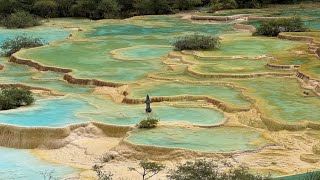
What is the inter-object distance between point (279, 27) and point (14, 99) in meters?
16.2

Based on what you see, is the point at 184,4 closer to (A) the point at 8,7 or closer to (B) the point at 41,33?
(A) the point at 8,7

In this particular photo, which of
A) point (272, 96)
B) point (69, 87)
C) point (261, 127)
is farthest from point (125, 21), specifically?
point (261, 127)

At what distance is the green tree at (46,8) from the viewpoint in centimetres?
4212

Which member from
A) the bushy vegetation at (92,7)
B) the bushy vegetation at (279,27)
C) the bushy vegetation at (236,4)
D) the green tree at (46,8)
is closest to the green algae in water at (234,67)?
the bushy vegetation at (279,27)

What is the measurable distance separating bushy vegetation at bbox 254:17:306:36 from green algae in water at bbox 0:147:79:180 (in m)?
17.4

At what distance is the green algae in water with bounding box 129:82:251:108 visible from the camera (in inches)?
680

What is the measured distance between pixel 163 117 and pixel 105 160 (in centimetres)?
271

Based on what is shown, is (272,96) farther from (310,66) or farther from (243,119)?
(310,66)

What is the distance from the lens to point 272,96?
56.4 ft

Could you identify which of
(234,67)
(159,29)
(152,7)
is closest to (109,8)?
(152,7)

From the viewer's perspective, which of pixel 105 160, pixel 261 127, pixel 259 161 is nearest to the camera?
pixel 259 161

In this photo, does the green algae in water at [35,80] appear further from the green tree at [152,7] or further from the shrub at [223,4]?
the shrub at [223,4]

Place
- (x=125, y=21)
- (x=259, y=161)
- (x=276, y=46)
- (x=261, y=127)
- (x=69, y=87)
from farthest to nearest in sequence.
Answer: (x=125, y=21) → (x=276, y=46) → (x=69, y=87) → (x=261, y=127) → (x=259, y=161)

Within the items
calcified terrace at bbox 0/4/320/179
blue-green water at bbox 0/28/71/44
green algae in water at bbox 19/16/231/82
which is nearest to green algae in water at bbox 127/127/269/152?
calcified terrace at bbox 0/4/320/179
